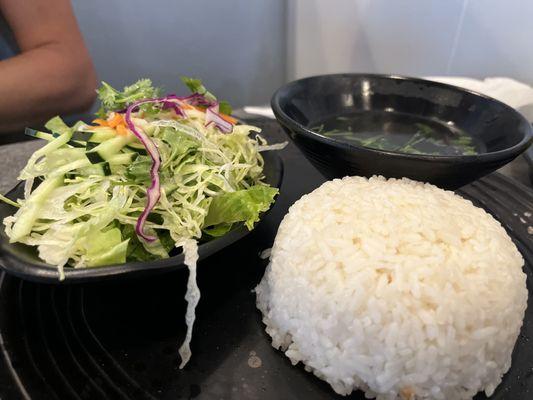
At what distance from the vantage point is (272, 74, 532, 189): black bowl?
3.55 ft

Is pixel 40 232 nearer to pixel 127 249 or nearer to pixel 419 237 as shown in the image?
pixel 127 249

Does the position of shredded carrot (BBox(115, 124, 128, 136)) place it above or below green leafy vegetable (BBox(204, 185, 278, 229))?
above

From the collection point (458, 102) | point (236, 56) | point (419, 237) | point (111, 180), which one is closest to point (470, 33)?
point (458, 102)

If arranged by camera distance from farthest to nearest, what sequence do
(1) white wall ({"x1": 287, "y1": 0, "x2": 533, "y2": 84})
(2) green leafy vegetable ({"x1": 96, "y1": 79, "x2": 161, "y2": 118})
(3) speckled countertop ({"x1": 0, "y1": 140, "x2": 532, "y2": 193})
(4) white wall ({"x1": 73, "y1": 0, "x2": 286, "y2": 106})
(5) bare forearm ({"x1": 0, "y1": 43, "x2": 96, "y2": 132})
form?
1. (4) white wall ({"x1": 73, "y1": 0, "x2": 286, "y2": 106})
2. (1) white wall ({"x1": 287, "y1": 0, "x2": 533, "y2": 84})
3. (5) bare forearm ({"x1": 0, "y1": 43, "x2": 96, "y2": 132})
4. (3) speckled countertop ({"x1": 0, "y1": 140, "x2": 532, "y2": 193})
5. (2) green leafy vegetable ({"x1": 96, "y1": 79, "x2": 161, "y2": 118})

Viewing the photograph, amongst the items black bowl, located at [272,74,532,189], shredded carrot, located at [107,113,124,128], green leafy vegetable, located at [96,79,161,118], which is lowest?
black bowl, located at [272,74,532,189]

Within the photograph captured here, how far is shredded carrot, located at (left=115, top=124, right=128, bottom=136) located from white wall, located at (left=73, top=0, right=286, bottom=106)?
1.88 m

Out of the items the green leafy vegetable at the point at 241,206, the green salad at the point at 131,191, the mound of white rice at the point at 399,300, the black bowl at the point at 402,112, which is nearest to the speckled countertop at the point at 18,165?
the black bowl at the point at 402,112

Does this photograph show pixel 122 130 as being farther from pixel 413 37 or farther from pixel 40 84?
pixel 413 37

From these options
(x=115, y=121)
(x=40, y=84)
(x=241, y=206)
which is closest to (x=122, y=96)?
(x=115, y=121)

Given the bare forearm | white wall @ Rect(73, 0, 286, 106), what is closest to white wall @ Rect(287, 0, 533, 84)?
white wall @ Rect(73, 0, 286, 106)

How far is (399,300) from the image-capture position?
2.70 feet

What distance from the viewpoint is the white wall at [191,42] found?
272 centimetres

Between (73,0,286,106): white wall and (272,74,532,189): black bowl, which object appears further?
(73,0,286,106): white wall

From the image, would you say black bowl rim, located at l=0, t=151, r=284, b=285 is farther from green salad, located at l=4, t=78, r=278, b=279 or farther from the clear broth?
the clear broth
